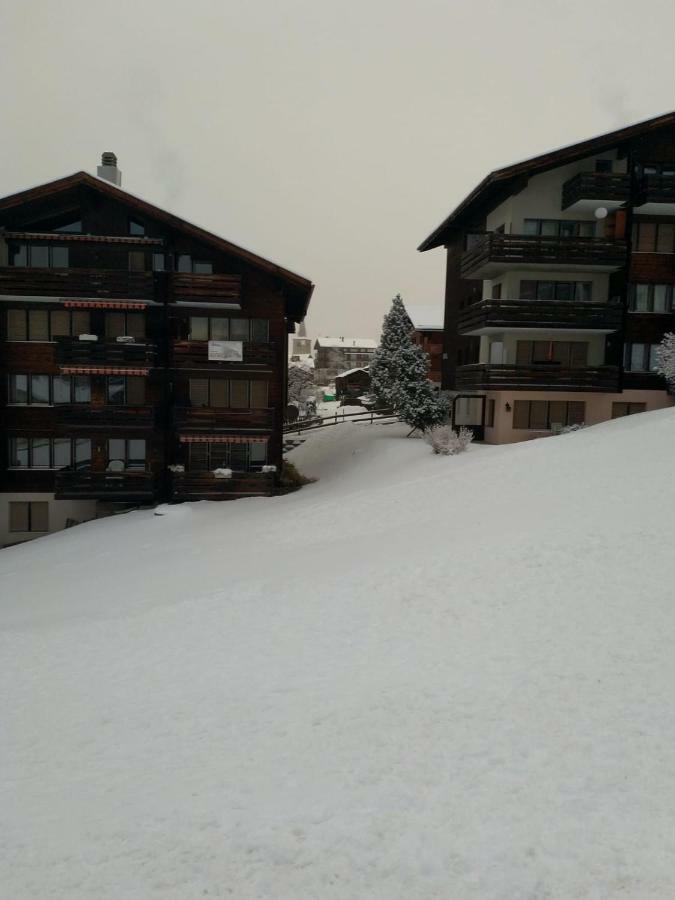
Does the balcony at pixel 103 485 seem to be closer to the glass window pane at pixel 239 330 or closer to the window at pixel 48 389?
the window at pixel 48 389

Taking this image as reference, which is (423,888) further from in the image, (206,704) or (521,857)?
(206,704)

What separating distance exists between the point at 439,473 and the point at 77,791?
56.4 feet

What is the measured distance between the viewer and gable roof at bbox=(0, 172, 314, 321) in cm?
2488

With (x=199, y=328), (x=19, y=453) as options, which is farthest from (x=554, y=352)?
(x=19, y=453)

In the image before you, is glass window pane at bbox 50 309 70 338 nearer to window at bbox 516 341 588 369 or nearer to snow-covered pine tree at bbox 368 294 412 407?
snow-covered pine tree at bbox 368 294 412 407

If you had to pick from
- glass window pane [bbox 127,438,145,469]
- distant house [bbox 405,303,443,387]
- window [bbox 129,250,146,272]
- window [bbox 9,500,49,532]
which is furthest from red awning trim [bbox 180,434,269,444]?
distant house [bbox 405,303,443,387]

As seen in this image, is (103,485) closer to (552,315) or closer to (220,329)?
(220,329)

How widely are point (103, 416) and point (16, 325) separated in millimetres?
5459

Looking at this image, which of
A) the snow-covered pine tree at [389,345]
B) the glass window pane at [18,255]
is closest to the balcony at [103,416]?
the glass window pane at [18,255]

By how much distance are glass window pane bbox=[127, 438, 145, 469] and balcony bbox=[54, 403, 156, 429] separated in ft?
3.59

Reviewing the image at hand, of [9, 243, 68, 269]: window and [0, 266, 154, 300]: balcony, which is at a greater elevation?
[9, 243, 68, 269]: window

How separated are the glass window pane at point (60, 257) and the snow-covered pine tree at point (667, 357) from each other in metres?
27.7

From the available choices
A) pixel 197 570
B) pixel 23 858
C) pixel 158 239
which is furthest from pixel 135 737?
pixel 158 239

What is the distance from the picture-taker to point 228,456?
27.6 metres
